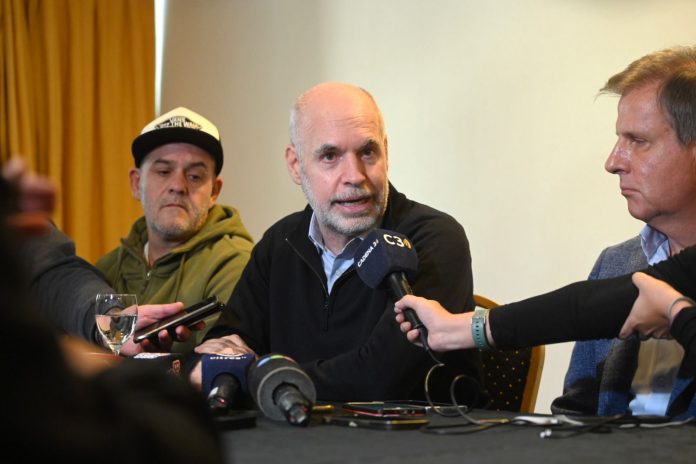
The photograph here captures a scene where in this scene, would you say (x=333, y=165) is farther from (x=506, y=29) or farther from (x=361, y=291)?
(x=506, y=29)

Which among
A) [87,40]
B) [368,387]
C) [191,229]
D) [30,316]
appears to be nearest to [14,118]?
→ [87,40]

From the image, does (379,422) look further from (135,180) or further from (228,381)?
(135,180)

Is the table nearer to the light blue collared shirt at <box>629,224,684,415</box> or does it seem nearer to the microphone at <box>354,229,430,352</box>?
the microphone at <box>354,229,430,352</box>

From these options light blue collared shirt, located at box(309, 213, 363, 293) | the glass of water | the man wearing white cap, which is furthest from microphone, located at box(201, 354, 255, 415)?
the man wearing white cap

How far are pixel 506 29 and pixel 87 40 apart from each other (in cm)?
228

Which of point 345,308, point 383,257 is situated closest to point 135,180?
point 345,308

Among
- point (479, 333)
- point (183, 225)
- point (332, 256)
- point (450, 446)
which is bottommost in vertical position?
point (450, 446)

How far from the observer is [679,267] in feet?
6.03

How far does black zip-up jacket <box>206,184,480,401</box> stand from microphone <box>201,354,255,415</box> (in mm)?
425

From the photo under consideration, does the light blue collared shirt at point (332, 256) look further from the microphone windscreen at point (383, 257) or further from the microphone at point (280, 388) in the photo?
the microphone at point (280, 388)

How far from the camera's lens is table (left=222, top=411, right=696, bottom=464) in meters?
1.20

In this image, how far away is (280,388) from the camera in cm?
162

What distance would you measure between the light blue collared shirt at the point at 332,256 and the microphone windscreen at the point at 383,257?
48cm

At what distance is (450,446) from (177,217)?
2357 mm
